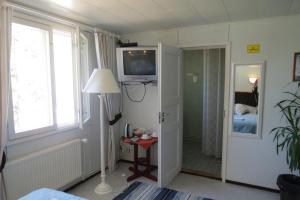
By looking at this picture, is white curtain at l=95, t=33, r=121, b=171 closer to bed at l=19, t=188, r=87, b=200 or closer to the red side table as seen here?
the red side table

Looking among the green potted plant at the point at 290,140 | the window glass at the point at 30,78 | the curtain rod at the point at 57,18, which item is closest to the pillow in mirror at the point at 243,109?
the green potted plant at the point at 290,140

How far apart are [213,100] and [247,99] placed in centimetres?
118

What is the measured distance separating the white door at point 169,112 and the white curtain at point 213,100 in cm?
99

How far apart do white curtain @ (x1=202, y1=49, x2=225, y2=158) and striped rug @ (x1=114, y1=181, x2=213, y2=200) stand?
5.17 ft

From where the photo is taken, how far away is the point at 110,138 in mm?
3420

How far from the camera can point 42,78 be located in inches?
98.3

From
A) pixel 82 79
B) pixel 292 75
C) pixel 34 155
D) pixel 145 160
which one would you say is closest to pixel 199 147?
pixel 145 160

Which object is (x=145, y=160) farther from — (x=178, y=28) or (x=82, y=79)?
(x=178, y=28)

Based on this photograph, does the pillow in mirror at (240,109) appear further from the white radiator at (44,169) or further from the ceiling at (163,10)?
the white radiator at (44,169)

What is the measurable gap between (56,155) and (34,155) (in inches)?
10.9

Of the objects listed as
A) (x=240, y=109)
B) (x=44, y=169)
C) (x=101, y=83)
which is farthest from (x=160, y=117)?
(x=44, y=169)

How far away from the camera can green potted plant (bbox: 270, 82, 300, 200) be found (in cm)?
229

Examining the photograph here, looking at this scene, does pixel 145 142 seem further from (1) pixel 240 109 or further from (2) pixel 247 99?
(2) pixel 247 99

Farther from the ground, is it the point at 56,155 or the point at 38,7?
the point at 38,7
